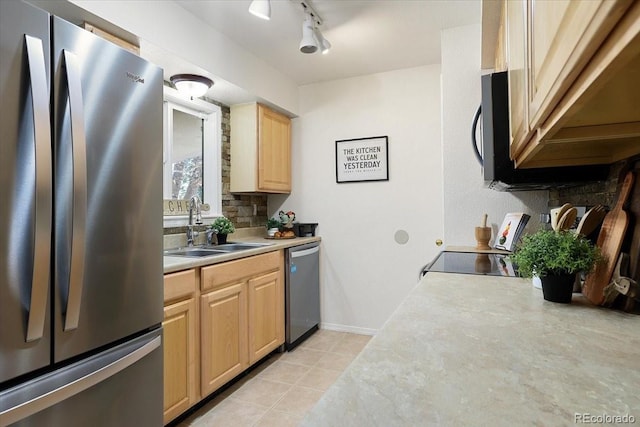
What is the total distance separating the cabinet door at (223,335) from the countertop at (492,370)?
1504 millimetres

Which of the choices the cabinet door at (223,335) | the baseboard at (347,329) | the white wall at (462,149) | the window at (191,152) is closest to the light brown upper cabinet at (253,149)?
the window at (191,152)

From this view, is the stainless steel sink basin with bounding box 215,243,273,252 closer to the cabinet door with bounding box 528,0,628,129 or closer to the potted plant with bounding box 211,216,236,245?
the potted plant with bounding box 211,216,236,245

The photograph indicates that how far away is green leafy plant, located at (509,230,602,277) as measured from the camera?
89 cm

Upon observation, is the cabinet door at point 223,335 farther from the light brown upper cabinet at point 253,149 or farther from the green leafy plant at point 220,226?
the light brown upper cabinet at point 253,149

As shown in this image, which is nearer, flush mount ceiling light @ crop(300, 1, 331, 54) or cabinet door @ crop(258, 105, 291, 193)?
flush mount ceiling light @ crop(300, 1, 331, 54)

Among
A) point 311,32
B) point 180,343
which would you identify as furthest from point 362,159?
point 180,343

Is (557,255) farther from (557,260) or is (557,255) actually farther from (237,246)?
(237,246)

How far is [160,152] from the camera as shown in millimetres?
1476

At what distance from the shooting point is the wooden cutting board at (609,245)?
0.89 metres

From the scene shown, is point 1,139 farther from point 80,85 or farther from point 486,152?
point 486,152

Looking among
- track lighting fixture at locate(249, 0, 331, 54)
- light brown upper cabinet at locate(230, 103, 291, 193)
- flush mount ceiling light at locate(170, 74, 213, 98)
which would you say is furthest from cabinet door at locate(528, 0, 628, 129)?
light brown upper cabinet at locate(230, 103, 291, 193)

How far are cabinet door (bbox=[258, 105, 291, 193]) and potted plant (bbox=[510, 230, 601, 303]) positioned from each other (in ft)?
8.08

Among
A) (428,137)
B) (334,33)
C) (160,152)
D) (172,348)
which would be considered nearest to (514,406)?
(160,152)

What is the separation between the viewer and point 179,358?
1832mm
